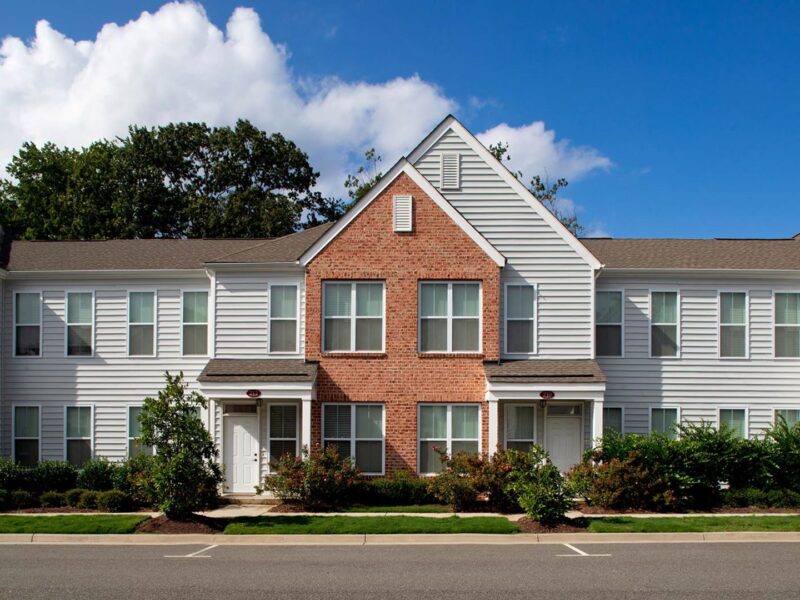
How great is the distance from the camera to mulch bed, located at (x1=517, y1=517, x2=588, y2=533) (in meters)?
16.6

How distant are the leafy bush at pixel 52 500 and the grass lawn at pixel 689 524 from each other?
1236 centimetres

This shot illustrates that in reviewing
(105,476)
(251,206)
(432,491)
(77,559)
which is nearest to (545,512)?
(432,491)

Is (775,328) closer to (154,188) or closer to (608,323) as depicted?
(608,323)

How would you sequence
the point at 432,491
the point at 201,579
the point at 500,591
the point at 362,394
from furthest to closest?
the point at 362,394 < the point at 432,491 < the point at 201,579 < the point at 500,591

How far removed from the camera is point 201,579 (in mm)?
12055

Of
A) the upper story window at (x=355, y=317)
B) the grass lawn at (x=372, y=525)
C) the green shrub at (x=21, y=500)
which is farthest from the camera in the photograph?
the upper story window at (x=355, y=317)

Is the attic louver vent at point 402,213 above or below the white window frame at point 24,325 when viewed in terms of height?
above

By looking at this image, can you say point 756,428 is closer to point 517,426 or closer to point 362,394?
point 517,426

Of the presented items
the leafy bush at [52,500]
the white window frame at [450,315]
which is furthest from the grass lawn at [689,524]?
the leafy bush at [52,500]

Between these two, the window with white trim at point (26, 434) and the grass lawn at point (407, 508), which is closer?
the grass lawn at point (407, 508)

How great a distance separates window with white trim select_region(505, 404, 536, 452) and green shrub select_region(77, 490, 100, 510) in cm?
1042

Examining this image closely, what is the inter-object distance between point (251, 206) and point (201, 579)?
124 feet

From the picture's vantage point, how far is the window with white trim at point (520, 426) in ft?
72.5

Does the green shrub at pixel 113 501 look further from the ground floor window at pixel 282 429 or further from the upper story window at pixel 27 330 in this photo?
the upper story window at pixel 27 330
